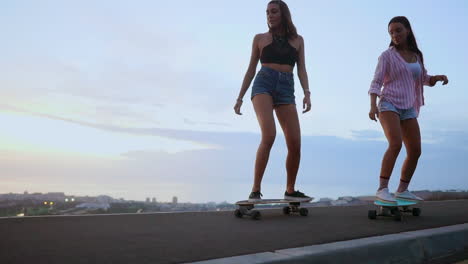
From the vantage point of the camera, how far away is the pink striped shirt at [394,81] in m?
5.01

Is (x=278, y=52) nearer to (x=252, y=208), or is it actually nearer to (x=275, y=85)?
(x=275, y=85)

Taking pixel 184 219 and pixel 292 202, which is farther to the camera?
pixel 292 202

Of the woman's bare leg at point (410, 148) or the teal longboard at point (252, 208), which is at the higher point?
the woman's bare leg at point (410, 148)

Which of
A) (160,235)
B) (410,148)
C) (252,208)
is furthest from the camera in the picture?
(410,148)

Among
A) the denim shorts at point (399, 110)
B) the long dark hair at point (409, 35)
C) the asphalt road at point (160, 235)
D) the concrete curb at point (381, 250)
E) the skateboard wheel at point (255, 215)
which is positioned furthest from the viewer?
the long dark hair at point (409, 35)

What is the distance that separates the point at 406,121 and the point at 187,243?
3351 mm

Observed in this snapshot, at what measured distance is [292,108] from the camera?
16.9 ft

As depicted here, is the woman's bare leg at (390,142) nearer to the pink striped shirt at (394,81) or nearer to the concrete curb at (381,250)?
the pink striped shirt at (394,81)

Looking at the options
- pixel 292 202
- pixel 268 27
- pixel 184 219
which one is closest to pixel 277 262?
pixel 184 219

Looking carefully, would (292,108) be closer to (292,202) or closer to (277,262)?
(292,202)

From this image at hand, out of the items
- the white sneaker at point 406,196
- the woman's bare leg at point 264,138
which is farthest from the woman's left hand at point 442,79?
the woman's bare leg at point 264,138

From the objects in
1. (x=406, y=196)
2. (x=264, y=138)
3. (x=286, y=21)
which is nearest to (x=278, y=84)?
(x=264, y=138)

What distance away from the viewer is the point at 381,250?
2.87 m

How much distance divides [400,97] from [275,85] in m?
1.42
